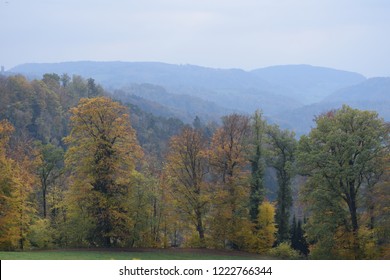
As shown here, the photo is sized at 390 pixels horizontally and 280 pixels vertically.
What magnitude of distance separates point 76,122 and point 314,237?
1757 cm

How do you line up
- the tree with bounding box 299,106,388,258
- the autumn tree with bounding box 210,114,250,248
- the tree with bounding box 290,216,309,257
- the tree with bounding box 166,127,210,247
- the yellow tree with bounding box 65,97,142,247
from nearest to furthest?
the tree with bounding box 299,106,388,258, the yellow tree with bounding box 65,97,142,247, the autumn tree with bounding box 210,114,250,248, the tree with bounding box 166,127,210,247, the tree with bounding box 290,216,309,257

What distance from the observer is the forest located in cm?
2969

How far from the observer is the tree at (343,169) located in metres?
29.3

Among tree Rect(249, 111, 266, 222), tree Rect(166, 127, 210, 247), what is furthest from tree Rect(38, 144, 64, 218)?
tree Rect(249, 111, 266, 222)

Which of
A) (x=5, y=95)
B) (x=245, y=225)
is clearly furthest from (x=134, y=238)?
(x=5, y=95)

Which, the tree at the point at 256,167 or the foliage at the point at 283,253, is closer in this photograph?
the foliage at the point at 283,253

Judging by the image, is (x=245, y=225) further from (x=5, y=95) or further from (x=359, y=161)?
(x=5, y=95)

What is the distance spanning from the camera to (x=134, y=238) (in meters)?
33.2

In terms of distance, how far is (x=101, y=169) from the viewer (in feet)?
104

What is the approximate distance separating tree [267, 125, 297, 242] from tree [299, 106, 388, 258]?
28.1 ft

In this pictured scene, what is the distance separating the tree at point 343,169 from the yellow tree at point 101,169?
1202 centimetres

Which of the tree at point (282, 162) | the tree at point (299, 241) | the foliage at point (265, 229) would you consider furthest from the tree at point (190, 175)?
the tree at point (299, 241)

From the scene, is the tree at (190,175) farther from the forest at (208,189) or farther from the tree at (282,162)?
the tree at (282,162)

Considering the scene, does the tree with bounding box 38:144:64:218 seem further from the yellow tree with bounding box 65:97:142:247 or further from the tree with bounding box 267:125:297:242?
the tree with bounding box 267:125:297:242
